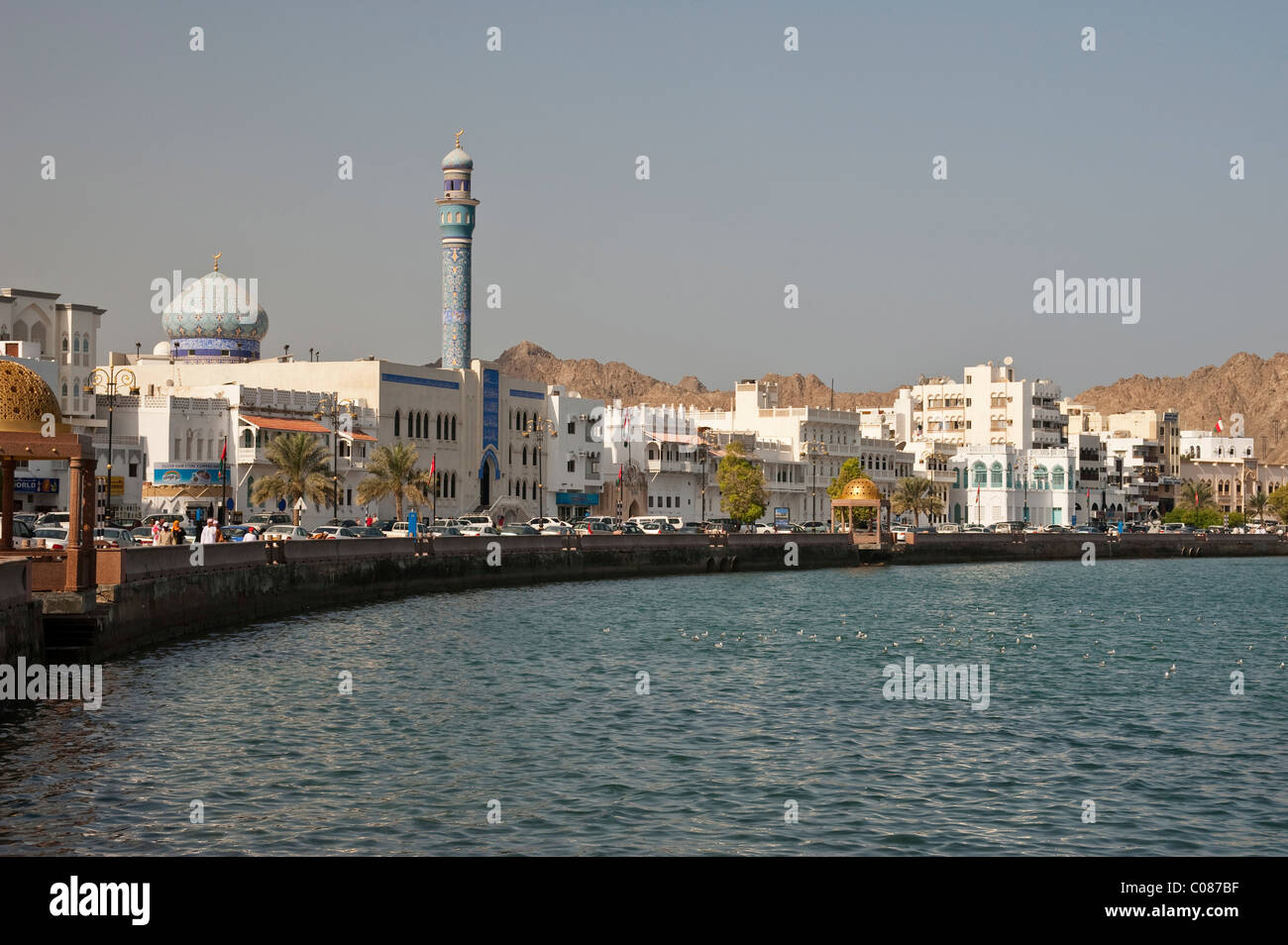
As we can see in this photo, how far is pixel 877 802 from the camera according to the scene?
21812 millimetres

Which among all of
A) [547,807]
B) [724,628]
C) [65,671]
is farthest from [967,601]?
[547,807]

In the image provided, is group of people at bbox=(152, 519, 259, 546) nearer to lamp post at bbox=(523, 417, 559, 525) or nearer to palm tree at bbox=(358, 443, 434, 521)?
palm tree at bbox=(358, 443, 434, 521)

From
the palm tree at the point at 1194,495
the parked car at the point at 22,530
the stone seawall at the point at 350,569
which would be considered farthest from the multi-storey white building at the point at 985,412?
the parked car at the point at 22,530

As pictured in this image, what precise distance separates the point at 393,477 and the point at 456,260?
25.3m

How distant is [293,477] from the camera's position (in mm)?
83375

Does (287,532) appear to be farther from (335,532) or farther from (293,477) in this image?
(293,477)

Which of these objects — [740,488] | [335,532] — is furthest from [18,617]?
[740,488]

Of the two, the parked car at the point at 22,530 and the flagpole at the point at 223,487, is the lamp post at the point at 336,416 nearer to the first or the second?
the flagpole at the point at 223,487

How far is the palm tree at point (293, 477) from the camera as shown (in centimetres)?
8294

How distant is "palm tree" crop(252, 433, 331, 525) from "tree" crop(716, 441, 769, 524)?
150ft

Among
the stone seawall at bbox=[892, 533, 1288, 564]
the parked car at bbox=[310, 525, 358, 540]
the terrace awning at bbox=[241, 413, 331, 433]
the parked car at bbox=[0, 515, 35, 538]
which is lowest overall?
the stone seawall at bbox=[892, 533, 1288, 564]

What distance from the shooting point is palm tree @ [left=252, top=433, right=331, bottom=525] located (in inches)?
3265

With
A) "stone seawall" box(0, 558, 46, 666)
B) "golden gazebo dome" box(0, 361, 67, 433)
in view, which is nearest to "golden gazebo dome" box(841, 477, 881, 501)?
"golden gazebo dome" box(0, 361, 67, 433)
